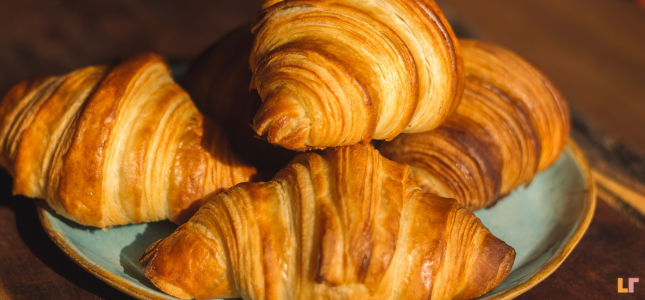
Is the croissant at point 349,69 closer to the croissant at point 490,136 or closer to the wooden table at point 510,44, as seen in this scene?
the croissant at point 490,136

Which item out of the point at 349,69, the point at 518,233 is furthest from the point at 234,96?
the point at 518,233

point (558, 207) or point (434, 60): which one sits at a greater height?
point (434, 60)

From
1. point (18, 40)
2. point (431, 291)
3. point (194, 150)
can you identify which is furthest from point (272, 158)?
point (18, 40)

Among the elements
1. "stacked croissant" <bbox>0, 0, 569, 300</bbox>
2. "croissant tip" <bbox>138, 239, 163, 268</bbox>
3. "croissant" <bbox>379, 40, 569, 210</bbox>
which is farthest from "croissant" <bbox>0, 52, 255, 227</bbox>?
"croissant" <bbox>379, 40, 569, 210</bbox>

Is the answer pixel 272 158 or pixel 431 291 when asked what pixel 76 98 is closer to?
pixel 272 158

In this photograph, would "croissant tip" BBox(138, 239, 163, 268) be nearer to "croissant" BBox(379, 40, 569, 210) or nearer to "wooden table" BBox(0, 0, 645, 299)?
"wooden table" BBox(0, 0, 645, 299)
